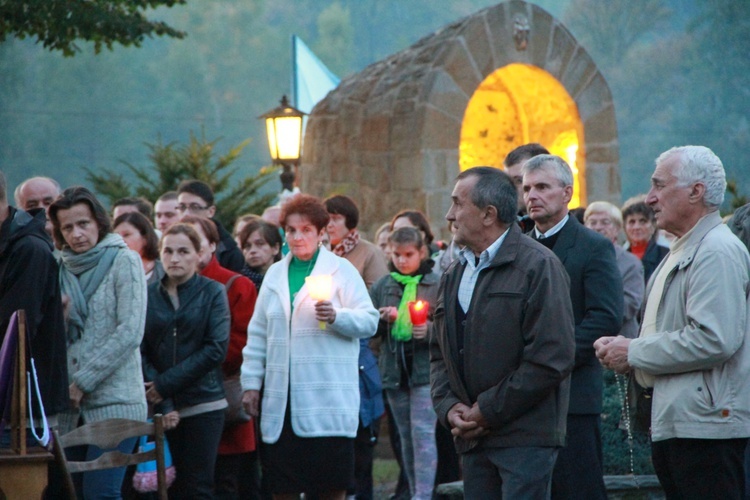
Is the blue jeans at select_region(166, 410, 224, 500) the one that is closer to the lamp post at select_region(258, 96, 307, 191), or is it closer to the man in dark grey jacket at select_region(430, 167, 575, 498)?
the man in dark grey jacket at select_region(430, 167, 575, 498)

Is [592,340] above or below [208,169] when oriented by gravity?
below

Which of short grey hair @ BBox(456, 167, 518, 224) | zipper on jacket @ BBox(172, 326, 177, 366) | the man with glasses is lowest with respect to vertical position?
zipper on jacket @ BBox(172, 326, 177, 366)

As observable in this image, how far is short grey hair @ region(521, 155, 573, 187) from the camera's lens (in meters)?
5.38

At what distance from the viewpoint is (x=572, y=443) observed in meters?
5.30

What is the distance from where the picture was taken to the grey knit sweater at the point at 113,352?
238 inches

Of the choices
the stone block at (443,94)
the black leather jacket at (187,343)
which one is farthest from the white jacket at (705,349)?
the stone block at (443,94)

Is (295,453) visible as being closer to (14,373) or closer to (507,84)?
(14,373)

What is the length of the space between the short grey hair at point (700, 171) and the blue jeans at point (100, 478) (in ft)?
9.76

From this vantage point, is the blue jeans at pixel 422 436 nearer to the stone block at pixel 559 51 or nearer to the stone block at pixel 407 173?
the stone block at pixel 407 173

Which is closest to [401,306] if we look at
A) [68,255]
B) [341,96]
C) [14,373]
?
[68,255]

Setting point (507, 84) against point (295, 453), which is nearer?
point (295, 453)

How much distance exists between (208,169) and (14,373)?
879cm

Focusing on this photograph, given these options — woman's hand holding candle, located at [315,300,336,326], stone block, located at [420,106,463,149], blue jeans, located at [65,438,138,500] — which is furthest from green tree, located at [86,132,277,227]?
blue jeans, located at [65,438,138,500]

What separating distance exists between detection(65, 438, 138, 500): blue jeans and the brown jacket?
2028 millimetres
